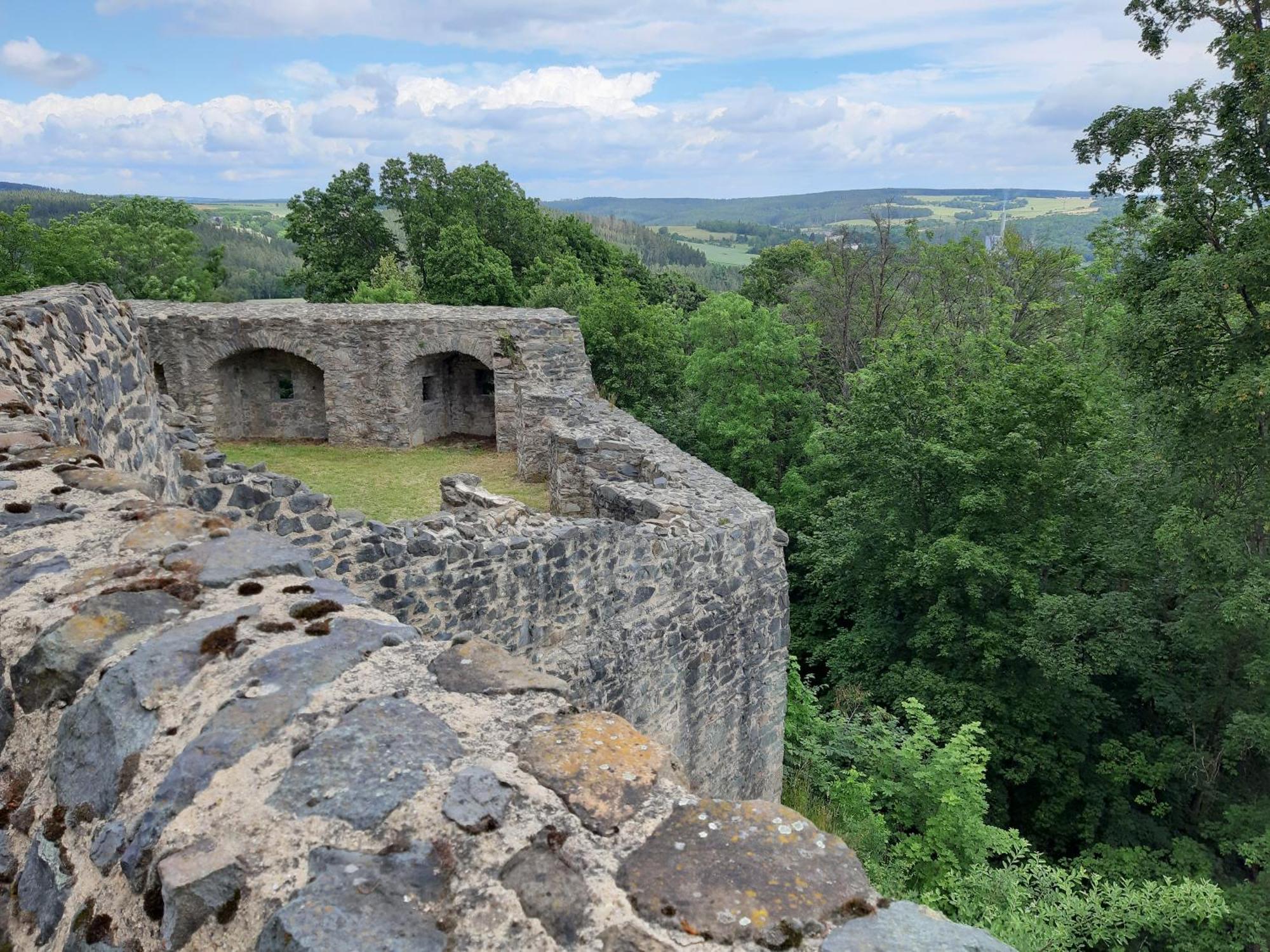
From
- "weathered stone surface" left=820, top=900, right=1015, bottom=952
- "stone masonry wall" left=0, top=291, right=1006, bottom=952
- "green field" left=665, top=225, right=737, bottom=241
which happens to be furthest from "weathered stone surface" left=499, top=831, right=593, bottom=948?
"green field" left=665, top=225, right=737, bottom=241

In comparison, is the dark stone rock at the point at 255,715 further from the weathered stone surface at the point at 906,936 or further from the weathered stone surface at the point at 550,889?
the weathered stone surface at the point at 906,936

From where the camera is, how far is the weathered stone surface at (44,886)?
2.35 meters

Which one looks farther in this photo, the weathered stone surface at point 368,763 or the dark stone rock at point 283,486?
the dark stone rock at point 283,486

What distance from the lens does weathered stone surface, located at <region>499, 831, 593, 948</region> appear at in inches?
78.8

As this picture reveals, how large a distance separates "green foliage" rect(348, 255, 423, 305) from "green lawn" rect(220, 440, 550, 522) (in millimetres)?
3684

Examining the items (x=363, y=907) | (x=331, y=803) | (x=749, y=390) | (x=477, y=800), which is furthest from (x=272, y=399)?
(x=363, y=907)

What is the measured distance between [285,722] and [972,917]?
24.9 ft

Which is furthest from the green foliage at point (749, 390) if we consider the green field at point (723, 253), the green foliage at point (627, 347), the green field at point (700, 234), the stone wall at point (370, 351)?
the green field at point (700, 234)

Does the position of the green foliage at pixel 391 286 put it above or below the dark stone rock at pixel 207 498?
above

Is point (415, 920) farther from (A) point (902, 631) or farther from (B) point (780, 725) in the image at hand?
(A) point (902, 631)

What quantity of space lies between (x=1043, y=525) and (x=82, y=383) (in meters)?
14.7

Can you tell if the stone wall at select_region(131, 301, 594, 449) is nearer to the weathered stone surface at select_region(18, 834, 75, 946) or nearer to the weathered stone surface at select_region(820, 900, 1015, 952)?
the weathered stone surface at select_region(18, 834, 75, 946)

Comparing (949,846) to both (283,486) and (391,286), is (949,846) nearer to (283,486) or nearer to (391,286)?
(283,486)

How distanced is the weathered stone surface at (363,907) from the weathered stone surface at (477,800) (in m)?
0.12
